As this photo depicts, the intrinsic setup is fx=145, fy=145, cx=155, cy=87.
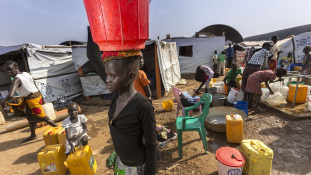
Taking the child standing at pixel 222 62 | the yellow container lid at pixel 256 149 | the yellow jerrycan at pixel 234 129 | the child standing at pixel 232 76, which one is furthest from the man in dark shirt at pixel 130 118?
the child standing at pixel 222 62

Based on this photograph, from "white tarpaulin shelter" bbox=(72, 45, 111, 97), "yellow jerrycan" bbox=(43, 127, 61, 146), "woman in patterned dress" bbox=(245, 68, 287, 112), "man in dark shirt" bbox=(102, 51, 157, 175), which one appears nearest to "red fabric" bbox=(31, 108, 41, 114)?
"yellow jerrycan" bbox=(43, 127, 61, 146)

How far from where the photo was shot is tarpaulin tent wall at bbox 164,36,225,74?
37.5ft

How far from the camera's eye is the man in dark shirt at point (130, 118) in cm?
106

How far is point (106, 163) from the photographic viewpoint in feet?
9.61

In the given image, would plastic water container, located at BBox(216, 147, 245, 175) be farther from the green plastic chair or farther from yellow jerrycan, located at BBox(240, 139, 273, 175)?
the green plastic chair

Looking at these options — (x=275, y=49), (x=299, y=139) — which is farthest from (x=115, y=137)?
Answer: (x=275, y=49)

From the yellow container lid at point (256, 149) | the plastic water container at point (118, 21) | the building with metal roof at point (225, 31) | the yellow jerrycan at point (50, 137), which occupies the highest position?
the building with metal roof at point (225, 31)

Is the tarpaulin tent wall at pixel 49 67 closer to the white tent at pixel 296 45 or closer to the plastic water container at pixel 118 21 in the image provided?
the plastic water container at pixel 118 21

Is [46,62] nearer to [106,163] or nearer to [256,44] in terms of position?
[106,163]

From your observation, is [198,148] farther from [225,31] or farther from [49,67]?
[225,31]

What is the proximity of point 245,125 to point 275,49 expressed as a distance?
490 cm

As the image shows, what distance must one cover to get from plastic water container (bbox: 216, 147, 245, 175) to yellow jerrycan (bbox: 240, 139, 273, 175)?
125mm

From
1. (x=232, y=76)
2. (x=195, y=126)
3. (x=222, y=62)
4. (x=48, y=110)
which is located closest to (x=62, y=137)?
(x=48, y=110)

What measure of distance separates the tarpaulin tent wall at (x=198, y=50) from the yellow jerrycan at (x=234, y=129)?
8978 millimetres
